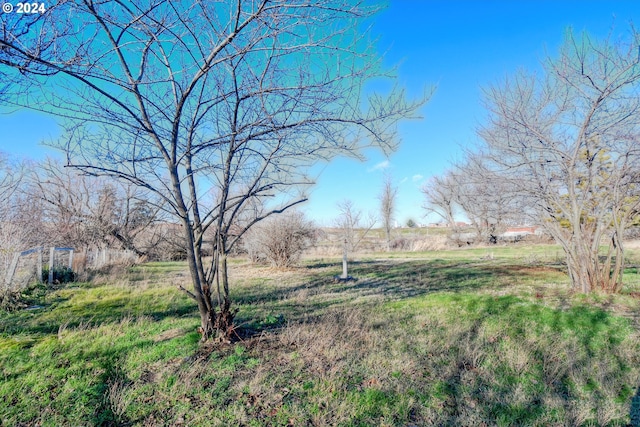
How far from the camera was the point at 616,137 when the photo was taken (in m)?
6.97

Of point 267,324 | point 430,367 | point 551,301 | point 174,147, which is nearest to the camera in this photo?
point 430,367

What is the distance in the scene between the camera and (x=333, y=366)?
3.47 m

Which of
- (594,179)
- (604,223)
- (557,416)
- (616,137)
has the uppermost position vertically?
(616,137)

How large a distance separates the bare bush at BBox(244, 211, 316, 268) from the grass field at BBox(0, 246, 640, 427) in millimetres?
7076

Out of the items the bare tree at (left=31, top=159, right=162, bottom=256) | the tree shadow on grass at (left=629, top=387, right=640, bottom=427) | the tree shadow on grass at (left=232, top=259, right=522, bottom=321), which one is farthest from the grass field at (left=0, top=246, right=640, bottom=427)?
the bare tree at (left=31, top=159, right=162, bottom=256)

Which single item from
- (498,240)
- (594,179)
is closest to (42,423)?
(594,179)

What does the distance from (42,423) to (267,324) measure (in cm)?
283

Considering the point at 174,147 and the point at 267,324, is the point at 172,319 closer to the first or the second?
the point at 267,324

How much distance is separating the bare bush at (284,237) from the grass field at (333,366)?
279 inches

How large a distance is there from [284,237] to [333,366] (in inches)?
402

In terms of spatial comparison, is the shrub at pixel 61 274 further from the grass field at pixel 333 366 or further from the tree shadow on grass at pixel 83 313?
the grass field at pixel 333 366

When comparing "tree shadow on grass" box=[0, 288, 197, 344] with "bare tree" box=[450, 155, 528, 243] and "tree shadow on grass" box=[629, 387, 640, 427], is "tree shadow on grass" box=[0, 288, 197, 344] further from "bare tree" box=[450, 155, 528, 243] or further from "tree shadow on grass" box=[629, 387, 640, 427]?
"bare tree" box=[450, 155, 528, 243]

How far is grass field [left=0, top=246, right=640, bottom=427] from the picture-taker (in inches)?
104

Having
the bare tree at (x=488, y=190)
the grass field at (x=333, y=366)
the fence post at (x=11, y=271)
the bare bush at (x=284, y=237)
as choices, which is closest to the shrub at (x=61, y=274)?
the fence post at (x=11, y=271)
